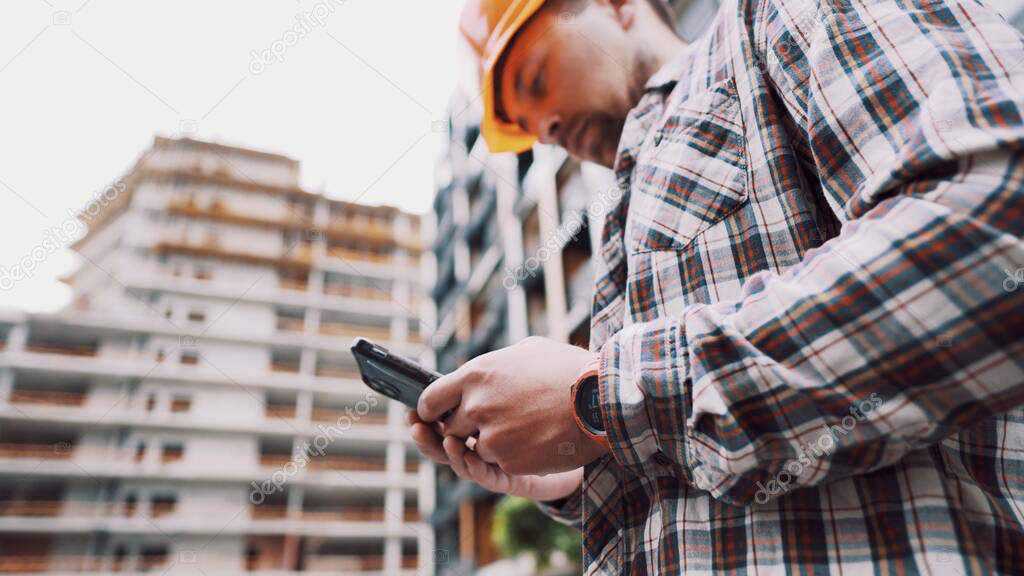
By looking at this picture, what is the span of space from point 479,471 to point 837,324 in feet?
2.08

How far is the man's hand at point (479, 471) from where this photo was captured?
2.86 ft

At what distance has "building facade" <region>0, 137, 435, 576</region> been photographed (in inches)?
952

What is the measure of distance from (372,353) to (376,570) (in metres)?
27.2

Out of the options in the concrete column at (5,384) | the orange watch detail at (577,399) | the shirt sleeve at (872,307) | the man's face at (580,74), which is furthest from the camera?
the concrete column at (5,384)

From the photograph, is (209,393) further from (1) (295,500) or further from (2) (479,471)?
(2) (479,471)

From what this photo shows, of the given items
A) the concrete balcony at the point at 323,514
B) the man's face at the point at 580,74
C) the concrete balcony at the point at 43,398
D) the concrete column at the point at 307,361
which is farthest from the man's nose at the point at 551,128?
the concrete balcony at the point at 43,398

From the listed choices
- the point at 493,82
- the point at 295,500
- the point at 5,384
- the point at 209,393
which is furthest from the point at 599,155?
the point at 5,384

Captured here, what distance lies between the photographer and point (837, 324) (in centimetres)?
45

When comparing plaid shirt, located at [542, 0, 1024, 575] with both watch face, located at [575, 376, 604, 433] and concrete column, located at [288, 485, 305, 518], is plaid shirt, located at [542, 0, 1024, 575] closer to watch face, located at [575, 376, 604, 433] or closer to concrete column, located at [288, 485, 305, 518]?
watch face, located at [575, 376, 604, 433]

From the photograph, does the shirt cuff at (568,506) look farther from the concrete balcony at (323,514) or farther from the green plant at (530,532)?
the concrete balcony at (323,514)

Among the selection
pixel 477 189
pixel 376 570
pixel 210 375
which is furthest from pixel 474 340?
pixel 210 375

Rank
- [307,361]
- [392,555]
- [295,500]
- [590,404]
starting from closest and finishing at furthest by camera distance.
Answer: [590,404], [392,555], [295,500], [307,361]

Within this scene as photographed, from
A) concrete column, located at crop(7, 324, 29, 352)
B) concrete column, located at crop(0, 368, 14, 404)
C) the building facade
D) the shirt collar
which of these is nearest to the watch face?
the shirt collar

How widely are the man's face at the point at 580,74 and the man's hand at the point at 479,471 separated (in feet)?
2.29
